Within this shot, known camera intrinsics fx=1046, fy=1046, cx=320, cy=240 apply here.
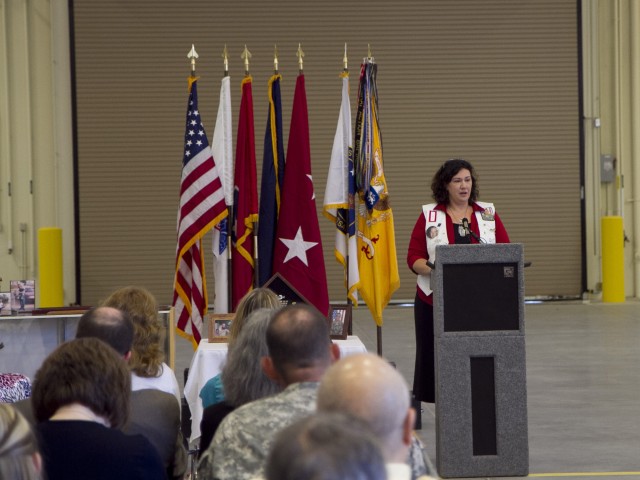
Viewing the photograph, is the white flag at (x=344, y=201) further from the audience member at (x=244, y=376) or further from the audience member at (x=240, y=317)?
the audience member at (x=244, y=376)

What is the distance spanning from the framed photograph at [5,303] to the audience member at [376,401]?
13.2ft

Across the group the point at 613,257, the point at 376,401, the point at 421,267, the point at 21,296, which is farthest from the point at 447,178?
the point at 613,257

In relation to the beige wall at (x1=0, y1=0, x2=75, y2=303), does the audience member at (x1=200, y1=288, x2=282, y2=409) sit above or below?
below

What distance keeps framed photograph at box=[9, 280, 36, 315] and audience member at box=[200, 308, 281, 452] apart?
8.68ft

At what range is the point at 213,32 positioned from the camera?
1298 cm

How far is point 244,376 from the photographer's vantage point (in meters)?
3.08

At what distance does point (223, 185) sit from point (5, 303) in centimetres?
189

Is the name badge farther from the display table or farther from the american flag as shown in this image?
the american flag

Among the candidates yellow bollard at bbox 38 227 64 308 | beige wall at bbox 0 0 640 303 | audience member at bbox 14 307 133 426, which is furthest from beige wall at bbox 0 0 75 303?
audience member at bbox 14 307 133 426

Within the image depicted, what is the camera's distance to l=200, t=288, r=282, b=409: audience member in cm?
385

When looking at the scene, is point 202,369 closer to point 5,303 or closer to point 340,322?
point 340,322

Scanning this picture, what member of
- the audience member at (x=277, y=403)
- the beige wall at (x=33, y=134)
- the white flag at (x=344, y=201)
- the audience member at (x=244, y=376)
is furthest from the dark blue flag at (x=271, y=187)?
the beige wall at (x=33, y=134)

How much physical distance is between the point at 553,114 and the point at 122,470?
37.4 ft

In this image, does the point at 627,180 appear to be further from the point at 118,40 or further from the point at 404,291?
the point at 118,40
